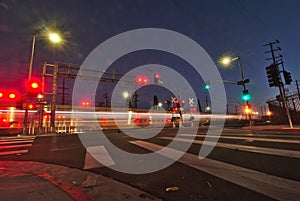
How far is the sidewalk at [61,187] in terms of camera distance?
Answer: 2.41 meters

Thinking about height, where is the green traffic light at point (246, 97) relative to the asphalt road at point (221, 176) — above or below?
above

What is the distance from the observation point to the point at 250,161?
155 inches

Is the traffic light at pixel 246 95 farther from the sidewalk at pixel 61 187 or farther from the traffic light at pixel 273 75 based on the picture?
the sidewalk at pixel 61 187

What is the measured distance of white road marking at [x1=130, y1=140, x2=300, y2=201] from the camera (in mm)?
2342

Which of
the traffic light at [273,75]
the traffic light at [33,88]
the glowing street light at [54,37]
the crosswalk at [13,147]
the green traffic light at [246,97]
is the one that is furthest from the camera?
the green traffic light at [246,97]

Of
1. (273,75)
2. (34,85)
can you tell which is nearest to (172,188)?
→ (34,85)

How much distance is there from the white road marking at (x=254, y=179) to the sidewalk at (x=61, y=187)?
65.0 inches

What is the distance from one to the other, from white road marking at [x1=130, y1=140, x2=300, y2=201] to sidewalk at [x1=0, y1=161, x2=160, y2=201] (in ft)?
5.42

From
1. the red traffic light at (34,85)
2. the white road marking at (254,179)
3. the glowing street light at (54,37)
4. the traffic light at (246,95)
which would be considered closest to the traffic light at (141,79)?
the glowing street light at (54,37)

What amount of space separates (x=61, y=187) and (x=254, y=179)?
3531 millimetres

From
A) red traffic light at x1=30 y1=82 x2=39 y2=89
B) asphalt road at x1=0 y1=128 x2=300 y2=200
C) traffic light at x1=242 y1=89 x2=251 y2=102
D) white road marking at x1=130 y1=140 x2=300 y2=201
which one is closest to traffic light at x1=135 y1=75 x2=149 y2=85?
red traffic light at x1=30 y1=82 x2=39 y2=89

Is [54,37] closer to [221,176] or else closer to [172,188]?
[172,188]

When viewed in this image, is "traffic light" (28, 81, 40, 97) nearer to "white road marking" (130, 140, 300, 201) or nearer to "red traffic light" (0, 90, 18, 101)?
"red traffic light" (0, 90, 18, 101)

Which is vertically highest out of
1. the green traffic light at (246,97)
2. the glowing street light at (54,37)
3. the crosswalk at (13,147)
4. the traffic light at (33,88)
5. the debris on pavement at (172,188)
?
the glowing street light at (54,37)
